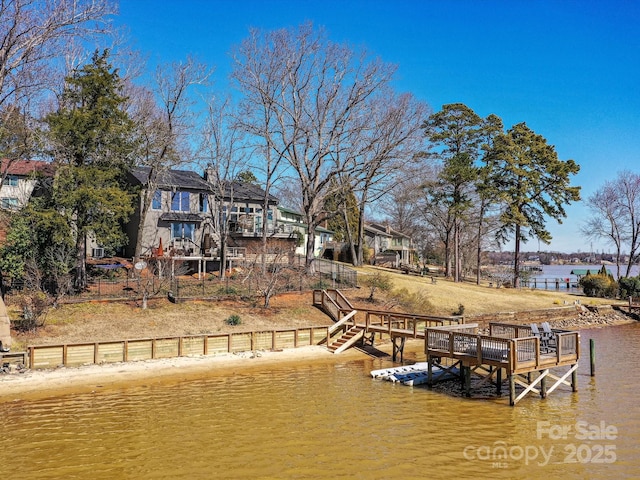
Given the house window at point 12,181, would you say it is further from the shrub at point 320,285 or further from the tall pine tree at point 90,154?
the shrub at point 320,285

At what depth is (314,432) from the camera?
15820 millimetres

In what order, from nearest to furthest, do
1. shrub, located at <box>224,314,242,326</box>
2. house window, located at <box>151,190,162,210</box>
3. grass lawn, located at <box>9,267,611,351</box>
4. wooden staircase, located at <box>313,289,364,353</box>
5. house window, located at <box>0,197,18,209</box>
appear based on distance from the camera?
grass lawn, located at <box>9,267,611,351</box> < wooden staircase, located at <box>313,289,364,353</box> < shrub, located at <box>224,314,242,326</box> < house window, located at <box>0,197,18,209</box> < house window, located at <box>151,190,162,210</box>

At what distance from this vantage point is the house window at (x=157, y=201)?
4353cm

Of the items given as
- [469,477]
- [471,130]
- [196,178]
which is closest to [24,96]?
[196,178]

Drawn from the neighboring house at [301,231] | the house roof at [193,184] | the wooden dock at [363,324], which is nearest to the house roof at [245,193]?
the house roof at [193,184]

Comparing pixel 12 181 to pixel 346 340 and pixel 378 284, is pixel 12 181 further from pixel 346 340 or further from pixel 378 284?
pixel 346 340

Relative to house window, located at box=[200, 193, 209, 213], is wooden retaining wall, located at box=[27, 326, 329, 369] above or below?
below

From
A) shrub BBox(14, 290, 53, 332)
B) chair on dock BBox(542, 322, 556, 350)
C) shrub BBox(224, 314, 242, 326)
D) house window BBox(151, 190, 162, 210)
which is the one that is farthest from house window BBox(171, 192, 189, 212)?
chair on dock BBox(542, 322, 556, 350)

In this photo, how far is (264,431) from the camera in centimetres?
1588

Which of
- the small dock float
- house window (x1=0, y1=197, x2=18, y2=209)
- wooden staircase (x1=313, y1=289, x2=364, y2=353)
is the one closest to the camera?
the small dock float

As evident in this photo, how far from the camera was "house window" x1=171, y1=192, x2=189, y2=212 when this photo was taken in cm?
4484

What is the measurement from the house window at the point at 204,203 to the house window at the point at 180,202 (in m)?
1.37

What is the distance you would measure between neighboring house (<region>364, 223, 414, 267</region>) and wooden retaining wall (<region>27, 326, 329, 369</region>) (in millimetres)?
46560

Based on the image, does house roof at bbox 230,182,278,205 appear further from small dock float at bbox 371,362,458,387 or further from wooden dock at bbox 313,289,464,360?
small dock float at bbox 371,362,458,387
